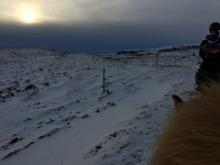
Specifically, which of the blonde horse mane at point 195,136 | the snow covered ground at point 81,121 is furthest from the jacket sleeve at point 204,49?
the blonde horse mane at point 195,136

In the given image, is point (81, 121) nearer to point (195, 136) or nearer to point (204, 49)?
point (204, 49)

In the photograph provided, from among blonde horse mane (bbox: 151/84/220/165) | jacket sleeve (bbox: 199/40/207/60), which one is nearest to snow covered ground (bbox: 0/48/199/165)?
blonde horse mane (bbox: 151/84/220/165)

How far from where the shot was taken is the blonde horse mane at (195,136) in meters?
1.10

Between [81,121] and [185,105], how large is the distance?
10236 millimetres

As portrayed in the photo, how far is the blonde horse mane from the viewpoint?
43.3 inches

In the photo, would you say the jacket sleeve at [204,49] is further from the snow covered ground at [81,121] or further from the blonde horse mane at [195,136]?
the blonde horse mane at [195,136]

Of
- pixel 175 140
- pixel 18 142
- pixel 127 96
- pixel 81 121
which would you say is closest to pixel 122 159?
pixel 18 142

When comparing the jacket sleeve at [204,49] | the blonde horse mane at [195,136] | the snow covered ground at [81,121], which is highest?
the blonde horse mane at [195,136]

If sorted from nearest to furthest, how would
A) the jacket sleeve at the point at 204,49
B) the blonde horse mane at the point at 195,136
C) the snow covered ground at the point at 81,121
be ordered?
the blonde horse mane at the point at 195,136 < the jacket sleeve at the point at 204,49 < the snow covered ground at the point at 81,121

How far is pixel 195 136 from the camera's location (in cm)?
116

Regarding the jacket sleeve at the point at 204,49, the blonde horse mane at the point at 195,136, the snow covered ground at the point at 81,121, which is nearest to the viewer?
the blonde horse mane at the point at 195,136

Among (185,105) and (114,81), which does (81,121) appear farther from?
(185,105)

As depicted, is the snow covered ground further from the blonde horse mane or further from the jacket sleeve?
the jacket sleeve

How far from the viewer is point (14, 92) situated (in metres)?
18.6
